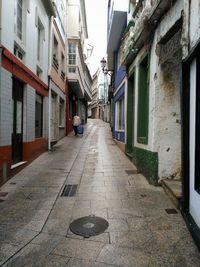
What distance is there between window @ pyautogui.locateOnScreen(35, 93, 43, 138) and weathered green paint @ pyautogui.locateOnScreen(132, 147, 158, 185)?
417cm

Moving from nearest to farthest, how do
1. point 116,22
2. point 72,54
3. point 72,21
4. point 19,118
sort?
point 19,118 < point 116,22 < point 72,21 < point 72,54

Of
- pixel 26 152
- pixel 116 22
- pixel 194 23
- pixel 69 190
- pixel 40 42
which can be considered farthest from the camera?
pixel 116 22

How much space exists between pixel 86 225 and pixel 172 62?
4029mm

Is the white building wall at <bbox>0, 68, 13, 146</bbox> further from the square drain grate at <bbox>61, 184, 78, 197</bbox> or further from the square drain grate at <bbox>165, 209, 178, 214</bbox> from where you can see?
the square drain grate at <bbox>165, 209, 178, 214</bbox>

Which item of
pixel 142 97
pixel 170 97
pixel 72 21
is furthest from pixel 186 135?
pixel 72 21

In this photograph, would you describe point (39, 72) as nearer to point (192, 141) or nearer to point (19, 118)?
point (19, 118)

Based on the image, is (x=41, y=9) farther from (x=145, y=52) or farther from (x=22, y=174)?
(x=22, y=174)

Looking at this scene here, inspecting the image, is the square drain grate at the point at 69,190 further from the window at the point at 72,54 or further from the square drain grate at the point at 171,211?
the window at the point at 72,54

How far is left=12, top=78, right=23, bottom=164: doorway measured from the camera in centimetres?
819

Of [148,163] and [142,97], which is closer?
[148,163]

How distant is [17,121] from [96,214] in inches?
178

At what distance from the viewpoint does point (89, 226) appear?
4.43 metres

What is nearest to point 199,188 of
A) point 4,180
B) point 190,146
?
point 190,146

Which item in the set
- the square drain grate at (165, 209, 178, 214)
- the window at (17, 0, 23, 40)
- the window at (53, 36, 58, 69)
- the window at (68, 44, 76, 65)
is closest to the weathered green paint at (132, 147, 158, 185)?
the square drain grate at (165, 209, 178, 214)
